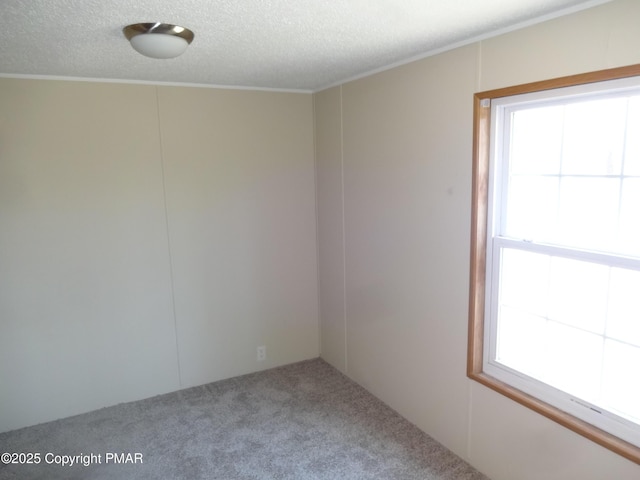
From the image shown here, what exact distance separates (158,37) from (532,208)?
1.87m

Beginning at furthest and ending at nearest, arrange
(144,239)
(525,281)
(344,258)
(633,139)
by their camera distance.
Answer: (344,258)
(144,239)
(525,281)
(633,139)

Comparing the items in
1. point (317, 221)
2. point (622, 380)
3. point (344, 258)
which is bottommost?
point (622, 380)

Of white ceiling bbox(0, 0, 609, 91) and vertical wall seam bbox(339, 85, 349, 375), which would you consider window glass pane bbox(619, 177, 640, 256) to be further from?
vertical wall seam bbox(339, 85, 349, 375)

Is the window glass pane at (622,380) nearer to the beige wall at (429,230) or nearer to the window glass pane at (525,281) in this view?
the beige wall at (429,230)

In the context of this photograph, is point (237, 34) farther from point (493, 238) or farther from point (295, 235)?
point (295, 235)

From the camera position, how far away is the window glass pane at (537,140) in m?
2.02

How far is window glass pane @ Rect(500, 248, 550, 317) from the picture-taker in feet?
7.07

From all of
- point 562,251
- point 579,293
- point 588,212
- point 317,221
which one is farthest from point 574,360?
point 317,221

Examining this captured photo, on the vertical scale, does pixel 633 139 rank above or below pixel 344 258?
above

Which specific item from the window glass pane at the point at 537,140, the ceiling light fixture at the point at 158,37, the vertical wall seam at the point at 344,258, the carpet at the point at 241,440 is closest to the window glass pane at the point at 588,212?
the window glass pane at the point at 537,140

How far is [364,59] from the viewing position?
2633 mm

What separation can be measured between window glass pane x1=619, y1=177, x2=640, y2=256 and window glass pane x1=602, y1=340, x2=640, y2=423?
0.41 metres

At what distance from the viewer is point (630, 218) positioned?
5.85 ft

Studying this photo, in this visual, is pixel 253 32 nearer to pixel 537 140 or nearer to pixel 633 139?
pixel 537 140
